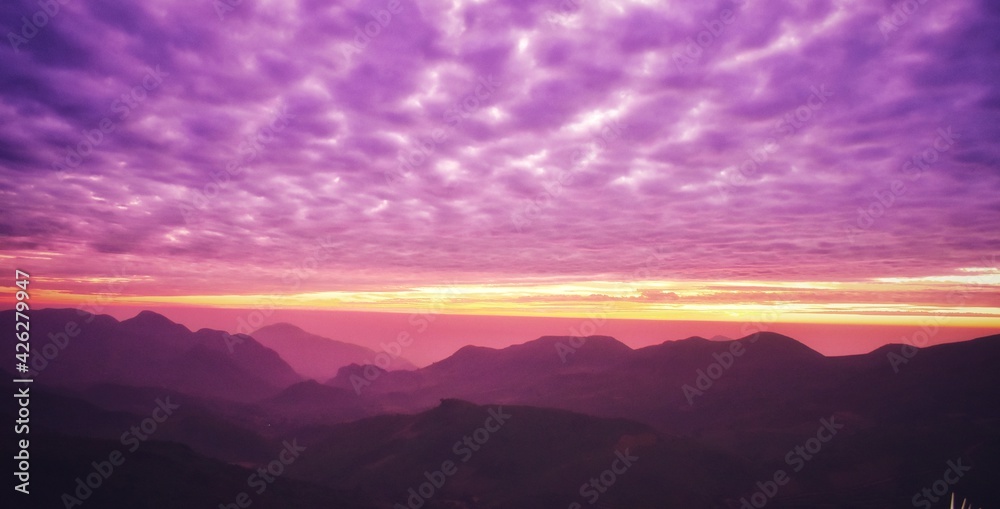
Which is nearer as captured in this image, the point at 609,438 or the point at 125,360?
the point at 609,438

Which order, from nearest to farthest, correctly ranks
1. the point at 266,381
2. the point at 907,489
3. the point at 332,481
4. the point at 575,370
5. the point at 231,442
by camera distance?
the point at 907,489, the point at 332,481, the point at 231,442, the point at 575,370, the point at 266,381

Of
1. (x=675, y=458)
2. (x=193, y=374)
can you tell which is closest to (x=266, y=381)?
(x=193, y=374)

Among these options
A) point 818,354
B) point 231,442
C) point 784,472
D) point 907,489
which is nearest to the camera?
point 907,489

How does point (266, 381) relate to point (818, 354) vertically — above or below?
below

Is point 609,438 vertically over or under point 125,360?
under

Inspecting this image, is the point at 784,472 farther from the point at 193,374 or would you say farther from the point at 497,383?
the point at 193,374

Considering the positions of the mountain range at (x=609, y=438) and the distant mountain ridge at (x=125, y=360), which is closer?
the mountain range at (x=609, y=438)

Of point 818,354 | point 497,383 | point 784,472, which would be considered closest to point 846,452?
point 784,472

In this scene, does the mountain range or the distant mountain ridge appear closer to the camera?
the mountain range

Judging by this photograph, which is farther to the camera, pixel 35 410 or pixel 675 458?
pixel 35 410
